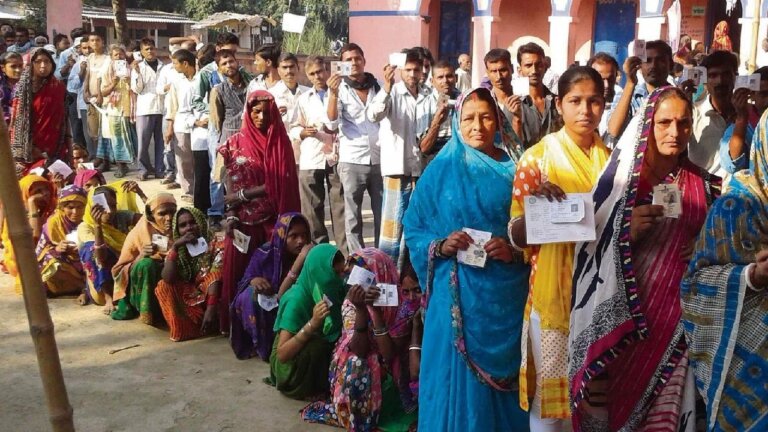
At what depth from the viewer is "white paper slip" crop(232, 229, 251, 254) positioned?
202 inches

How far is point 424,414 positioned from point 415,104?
314cm

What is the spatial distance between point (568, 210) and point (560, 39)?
42.4ft

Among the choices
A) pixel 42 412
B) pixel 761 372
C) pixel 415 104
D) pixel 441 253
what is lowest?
pixel 42 412

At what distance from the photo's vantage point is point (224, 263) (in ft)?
17.4

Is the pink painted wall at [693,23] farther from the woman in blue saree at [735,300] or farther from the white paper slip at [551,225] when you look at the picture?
the woman in blue saree at [735,300]

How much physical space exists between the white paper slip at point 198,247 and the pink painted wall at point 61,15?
1426 centimetres

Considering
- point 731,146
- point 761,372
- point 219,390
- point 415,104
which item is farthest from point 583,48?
point 761,372

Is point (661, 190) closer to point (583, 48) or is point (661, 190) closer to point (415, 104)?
point (415, 104)

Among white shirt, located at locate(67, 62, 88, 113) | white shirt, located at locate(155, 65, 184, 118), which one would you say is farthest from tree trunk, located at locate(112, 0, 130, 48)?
white shirt, located at locate(155, 65, 184, 118)

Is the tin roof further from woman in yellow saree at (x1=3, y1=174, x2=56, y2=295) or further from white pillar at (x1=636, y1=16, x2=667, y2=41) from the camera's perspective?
woman in yellow saree at (x1=3, y1=174, x2=56, y2=295)

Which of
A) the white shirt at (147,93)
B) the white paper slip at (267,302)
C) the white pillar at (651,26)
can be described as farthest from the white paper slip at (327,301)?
the white pillar at (651,26)

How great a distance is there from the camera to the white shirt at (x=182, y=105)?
8541 millimetres

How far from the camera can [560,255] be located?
290 centimetres

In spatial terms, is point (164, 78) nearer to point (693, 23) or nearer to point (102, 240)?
point (102, 240)
